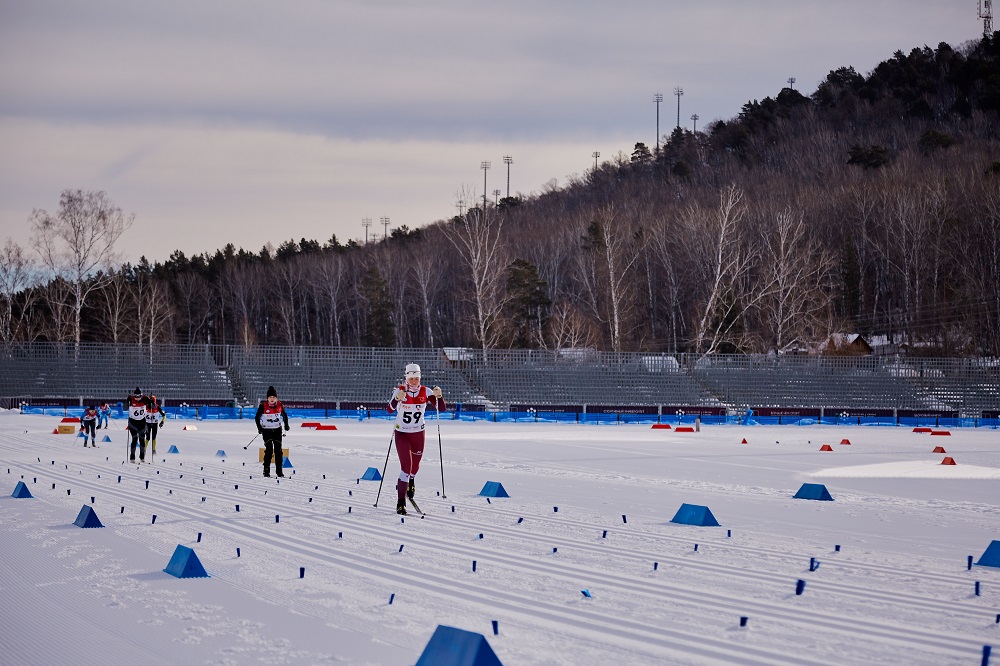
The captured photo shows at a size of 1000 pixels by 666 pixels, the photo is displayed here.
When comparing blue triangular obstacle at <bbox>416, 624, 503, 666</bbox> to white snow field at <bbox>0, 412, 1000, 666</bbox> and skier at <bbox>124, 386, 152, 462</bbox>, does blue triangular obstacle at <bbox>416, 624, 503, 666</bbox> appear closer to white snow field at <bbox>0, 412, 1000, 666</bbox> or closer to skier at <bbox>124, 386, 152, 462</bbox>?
white snow field at <bbox>0, 412, 1000, 666</bbox>

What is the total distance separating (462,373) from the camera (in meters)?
51.8

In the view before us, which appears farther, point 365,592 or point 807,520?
point 807,520

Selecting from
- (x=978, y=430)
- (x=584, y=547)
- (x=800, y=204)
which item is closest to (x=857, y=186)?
(x=800, y=204)

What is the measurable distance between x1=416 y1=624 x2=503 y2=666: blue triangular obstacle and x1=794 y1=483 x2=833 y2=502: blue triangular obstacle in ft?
38.1

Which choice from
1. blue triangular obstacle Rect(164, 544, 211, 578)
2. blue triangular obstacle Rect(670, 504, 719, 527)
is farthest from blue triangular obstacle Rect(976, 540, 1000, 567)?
blue triangular obstacle Rect(164, 544, 211, 578)

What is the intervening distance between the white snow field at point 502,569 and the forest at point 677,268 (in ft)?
134

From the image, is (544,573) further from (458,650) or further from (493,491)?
(493,491)

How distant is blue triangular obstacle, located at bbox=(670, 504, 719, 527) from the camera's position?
12.4m

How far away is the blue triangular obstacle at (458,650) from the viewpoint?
5.12 m

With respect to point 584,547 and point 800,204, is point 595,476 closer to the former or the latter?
point 584,547

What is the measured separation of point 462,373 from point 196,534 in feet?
134

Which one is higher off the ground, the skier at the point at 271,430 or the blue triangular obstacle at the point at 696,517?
the skier at the point at 271,430

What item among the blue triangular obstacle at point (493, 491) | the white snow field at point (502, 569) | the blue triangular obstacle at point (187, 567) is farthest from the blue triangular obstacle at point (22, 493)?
the blue triangular obstacle at point (187, 567)

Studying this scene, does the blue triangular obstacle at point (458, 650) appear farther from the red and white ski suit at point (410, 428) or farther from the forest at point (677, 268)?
the forest at point (677, 268)
